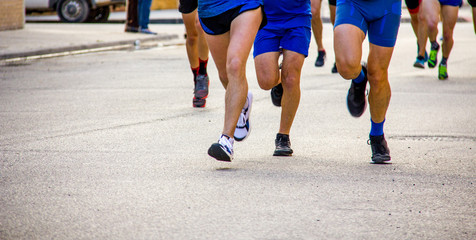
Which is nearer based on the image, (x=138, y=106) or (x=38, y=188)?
(x=38, y=188)

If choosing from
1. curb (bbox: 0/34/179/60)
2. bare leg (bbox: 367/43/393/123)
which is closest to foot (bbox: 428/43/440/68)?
bare leg (bbox: 367/43/393/123)

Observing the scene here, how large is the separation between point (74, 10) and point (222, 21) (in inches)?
695

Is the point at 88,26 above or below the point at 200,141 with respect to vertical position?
below

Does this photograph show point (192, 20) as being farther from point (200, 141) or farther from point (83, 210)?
point (83, 210)

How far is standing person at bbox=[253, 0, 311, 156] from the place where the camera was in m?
5.57

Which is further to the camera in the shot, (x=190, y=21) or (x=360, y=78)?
(x=190, y=21)

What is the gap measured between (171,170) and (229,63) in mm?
809

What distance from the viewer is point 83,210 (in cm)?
405

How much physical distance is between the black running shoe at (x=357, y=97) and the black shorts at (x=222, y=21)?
99 cm

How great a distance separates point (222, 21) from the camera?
5.31m

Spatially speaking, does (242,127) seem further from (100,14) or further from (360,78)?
(100,14)

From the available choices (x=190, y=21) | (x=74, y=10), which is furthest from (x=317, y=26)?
(x=74, y=10)

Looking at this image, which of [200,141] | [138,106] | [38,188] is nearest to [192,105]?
[138,106]

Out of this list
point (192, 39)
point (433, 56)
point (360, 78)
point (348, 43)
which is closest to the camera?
point (348, 43)
